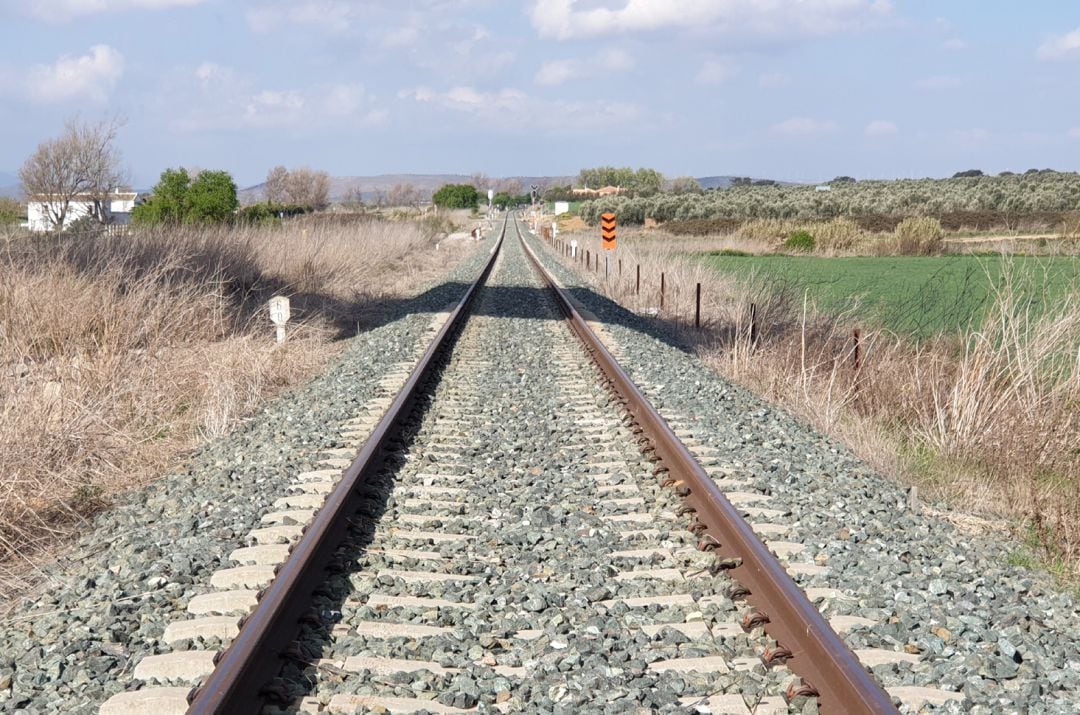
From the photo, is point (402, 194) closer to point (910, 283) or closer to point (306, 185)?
point (306, 185)

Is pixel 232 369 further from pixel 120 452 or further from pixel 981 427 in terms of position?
pixel 981 427

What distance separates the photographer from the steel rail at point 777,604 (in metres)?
3.44

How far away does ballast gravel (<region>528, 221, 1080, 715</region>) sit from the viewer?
381 cm

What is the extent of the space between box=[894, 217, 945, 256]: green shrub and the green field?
8.10 ft

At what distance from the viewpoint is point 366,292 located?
21.3 m

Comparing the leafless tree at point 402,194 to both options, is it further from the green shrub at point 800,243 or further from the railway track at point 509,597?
the railway track at point 509,597

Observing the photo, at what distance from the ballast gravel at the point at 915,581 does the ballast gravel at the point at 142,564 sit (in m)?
2.77

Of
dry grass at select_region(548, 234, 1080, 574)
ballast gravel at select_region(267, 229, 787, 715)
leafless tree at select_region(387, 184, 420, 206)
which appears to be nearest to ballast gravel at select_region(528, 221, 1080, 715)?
dry grass at select_region(548, 234, 1080, 574)

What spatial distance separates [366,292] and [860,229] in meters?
35.3

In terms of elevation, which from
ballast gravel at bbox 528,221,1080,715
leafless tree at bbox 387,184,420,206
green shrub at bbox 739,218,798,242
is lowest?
ballast gravel at bbox 528,221,1080,715

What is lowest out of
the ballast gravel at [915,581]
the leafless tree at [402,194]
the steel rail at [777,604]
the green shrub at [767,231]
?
the ballast gravel at [915,581]

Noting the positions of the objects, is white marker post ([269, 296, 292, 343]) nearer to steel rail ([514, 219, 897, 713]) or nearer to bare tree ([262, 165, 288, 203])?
steel rail ([514, 219, 897, 713])

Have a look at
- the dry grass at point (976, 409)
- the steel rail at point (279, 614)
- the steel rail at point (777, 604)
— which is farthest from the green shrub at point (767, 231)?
the steel rail at point (279, 614)

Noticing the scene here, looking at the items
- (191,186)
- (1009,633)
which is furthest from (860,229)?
(1009,633)
